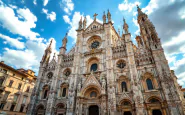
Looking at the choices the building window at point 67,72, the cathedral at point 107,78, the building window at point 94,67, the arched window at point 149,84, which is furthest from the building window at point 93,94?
the arched window at point 149,84

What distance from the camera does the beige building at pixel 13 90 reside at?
25.0m

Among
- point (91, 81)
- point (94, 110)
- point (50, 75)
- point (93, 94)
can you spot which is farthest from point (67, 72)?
point (94, 110)

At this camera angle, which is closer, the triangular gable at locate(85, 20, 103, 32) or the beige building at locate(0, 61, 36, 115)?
the beige building at locate(0, 61, 36, 115)

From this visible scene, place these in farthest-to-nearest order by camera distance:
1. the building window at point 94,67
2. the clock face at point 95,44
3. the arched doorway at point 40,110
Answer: the clock face at point 95,44 → the building window at point 94,67 → the arched doorway at point 40,110

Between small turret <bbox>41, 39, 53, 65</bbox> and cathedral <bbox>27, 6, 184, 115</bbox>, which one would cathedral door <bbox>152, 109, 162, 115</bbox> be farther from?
small turret <bbox>41, 39, 53, 65</bbox>

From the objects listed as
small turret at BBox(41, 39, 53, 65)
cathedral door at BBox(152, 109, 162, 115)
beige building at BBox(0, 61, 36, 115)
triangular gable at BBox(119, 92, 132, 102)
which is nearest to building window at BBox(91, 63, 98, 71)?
triangular gable at BBox(119, 92, 132, 102)

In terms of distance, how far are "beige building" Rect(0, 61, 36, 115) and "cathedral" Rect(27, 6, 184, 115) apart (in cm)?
728

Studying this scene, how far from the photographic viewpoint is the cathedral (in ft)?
54.6

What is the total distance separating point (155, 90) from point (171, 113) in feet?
10.9

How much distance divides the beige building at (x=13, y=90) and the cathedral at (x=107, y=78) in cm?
728

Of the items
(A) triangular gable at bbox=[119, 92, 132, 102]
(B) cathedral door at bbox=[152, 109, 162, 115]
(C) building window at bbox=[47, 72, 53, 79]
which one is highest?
(C) building window at bbox=[47, 72, 53, 79]

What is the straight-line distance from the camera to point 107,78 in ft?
66.3

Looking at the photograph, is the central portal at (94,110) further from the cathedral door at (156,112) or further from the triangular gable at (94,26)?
the triangular gable at (94,26)

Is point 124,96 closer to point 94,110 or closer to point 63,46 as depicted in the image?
point 94,110
